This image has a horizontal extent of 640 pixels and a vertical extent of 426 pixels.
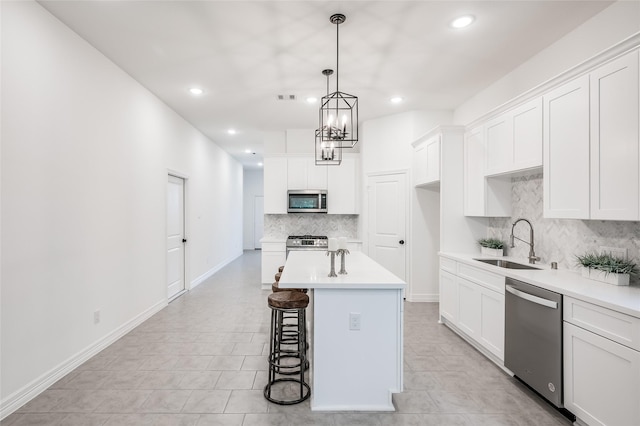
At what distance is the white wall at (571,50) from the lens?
7.93 ft

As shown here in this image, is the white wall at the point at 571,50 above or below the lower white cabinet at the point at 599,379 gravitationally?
above

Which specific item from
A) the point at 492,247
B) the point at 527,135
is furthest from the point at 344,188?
the point at 527,135

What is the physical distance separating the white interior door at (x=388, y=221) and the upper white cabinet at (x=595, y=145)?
2543mm

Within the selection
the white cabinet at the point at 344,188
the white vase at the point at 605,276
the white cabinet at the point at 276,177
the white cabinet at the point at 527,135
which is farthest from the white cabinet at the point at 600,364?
the white cabinet at the point at 276,177

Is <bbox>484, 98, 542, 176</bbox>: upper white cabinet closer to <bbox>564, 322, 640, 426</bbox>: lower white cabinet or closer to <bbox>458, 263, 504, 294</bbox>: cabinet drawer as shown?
<bbox>458, 263, 504, 294</bbox>: cabinet drawer

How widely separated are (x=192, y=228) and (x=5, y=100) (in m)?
3.80

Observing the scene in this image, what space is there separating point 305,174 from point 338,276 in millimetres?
3731

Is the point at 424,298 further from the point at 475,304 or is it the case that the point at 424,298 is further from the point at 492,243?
the point at 475,304

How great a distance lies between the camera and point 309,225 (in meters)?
6.33

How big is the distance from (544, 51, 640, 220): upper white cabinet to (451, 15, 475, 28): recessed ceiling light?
864 millimetres

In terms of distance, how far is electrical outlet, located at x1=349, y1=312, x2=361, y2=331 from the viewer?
2273mm

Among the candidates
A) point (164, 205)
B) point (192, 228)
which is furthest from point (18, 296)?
point (192, 228)

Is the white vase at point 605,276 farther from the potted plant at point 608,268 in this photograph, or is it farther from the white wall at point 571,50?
the white wall at point 571,50

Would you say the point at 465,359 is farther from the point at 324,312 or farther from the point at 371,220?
the point at 371,220
